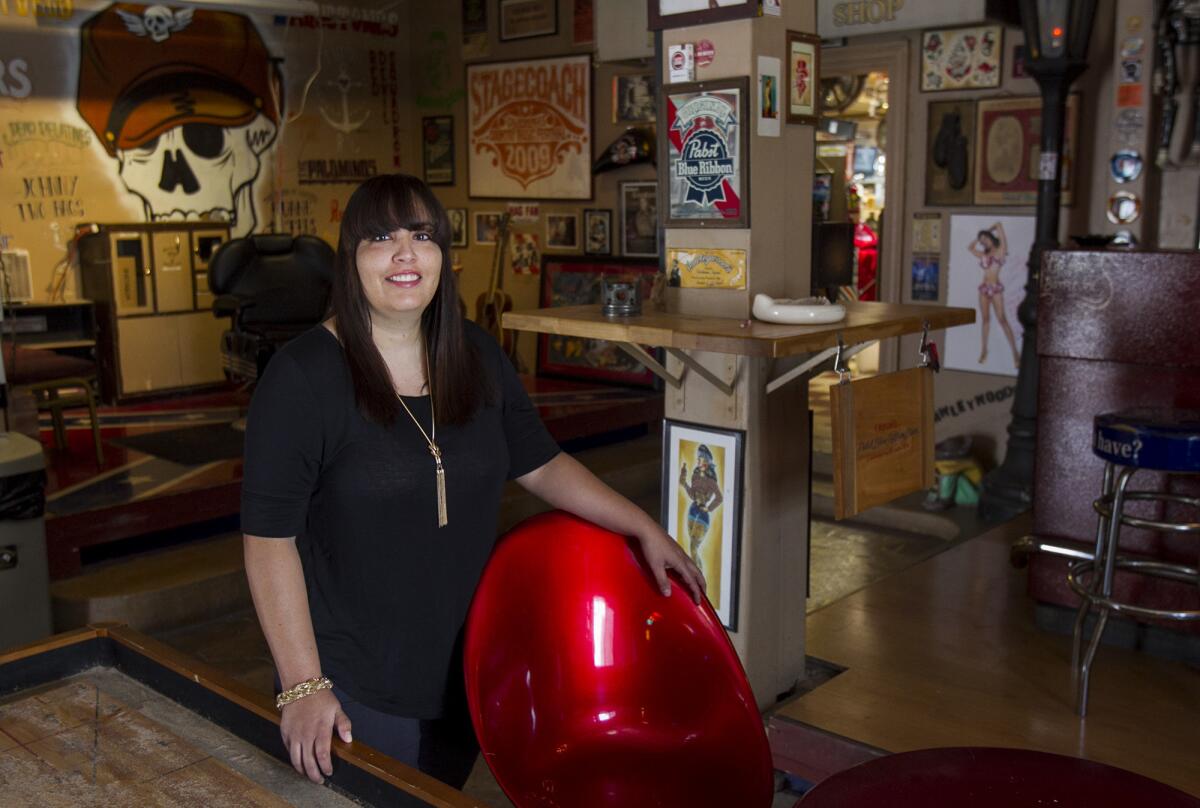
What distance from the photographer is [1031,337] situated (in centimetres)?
529

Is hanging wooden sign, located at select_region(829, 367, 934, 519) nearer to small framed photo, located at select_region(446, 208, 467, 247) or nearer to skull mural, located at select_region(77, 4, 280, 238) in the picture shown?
small framed photo, located at select_region(446, 208, 467, 247)

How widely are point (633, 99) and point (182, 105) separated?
10.2 ft

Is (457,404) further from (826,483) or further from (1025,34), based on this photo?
(826,483)

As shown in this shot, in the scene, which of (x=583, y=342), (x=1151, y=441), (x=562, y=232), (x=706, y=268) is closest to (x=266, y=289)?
(x=583, y=342)

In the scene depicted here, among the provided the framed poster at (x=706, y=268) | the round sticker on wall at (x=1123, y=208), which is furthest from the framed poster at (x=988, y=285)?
the framed poster at (x=706, y=268)

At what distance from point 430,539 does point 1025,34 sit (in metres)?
4.09

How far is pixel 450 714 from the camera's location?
1996 mm

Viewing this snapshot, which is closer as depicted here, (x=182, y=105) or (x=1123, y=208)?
(x=1123, y=208)

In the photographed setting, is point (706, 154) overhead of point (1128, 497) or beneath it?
overhead

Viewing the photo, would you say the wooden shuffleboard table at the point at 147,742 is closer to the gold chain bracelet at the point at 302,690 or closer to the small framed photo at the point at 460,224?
the gold chain bracelet at the point at 302,690

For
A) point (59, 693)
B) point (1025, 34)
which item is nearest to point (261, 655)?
point (59, 693)

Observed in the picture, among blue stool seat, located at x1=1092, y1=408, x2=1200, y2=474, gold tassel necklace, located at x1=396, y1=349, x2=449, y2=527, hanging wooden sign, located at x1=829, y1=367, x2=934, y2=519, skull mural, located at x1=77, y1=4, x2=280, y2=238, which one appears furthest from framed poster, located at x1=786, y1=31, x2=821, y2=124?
skull mural, located at x1=77, y1=4, x2=280, y2=238

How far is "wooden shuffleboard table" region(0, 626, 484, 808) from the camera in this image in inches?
58.6

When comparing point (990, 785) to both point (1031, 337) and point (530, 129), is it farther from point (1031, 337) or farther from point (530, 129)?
point (530, 129)
